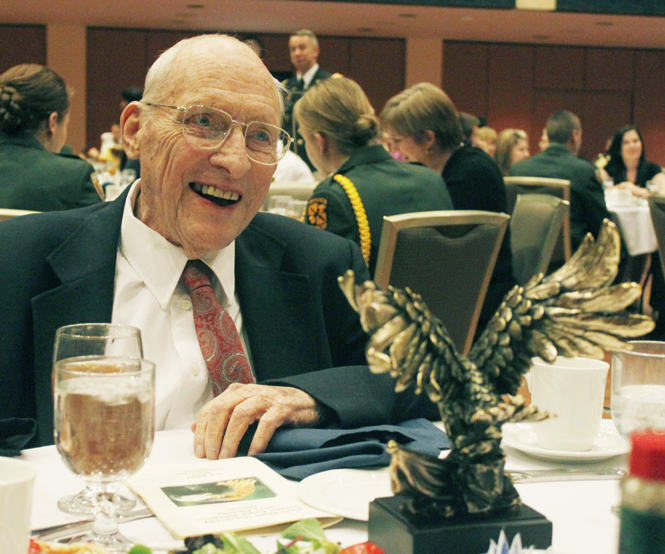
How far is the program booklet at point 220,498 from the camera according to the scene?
0.92 metres

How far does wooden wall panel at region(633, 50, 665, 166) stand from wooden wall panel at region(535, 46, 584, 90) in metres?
1.03

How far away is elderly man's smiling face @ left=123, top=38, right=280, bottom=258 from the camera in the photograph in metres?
1.60

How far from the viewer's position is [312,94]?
3496 mm

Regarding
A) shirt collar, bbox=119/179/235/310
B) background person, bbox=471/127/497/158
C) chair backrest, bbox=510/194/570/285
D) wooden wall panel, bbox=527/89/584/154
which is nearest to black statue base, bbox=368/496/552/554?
shirt collar, bbox=119/179/235/310

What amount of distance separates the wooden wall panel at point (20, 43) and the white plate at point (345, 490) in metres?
13.5

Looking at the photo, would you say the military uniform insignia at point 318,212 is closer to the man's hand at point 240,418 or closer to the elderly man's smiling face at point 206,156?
the elderly man's smiling face at point 206,156

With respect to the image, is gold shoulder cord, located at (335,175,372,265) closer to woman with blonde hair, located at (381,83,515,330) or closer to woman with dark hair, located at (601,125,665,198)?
woman with blonde hair, located at (381,83,515,330)

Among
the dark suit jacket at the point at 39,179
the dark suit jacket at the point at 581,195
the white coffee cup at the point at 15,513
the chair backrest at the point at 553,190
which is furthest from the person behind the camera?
the dark suit jacket at the point at 581,195

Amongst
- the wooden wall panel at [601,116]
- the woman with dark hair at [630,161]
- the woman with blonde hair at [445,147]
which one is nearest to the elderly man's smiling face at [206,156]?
the woman with blonde hair at [445,147]

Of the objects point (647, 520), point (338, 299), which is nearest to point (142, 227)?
point (338, 299)

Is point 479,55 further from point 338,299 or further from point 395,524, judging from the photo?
point 395,524

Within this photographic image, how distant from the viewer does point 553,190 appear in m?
5.31

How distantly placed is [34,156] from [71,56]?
1056 centimetres

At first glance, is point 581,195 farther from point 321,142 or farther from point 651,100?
point 651,100
